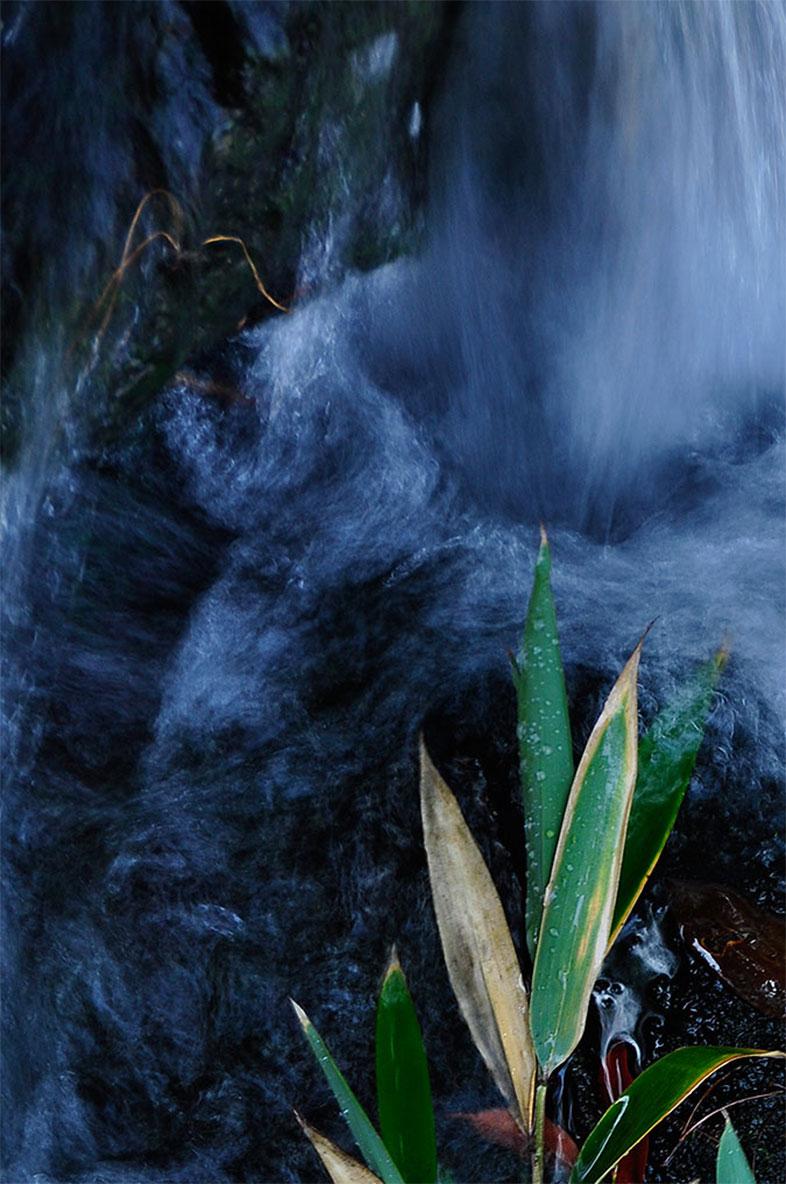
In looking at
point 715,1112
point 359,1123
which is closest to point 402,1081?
point 359,1123

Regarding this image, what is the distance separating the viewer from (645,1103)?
883 mm

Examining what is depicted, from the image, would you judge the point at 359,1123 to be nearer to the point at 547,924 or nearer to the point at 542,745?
the point at 547,924

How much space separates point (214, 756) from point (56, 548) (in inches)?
10.3

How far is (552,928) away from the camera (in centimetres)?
84

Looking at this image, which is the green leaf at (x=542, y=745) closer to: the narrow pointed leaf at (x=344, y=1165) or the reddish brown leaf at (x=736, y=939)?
the narrow pointed leaf at (x=344, y=1165)

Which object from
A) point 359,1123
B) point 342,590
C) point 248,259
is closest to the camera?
point 359,1123

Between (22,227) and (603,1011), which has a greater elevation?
(22,227)

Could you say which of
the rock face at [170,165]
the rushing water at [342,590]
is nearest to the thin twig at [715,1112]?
the rushing water at [342,590]

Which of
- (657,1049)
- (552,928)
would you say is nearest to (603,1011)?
(657,1049)

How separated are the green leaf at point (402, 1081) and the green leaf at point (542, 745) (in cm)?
12

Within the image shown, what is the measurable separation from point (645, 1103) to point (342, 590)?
1.89 feet

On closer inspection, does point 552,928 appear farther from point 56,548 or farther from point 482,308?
point 482,308

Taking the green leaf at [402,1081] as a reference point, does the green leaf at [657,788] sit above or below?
above

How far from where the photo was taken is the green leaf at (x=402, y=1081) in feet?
2.92
